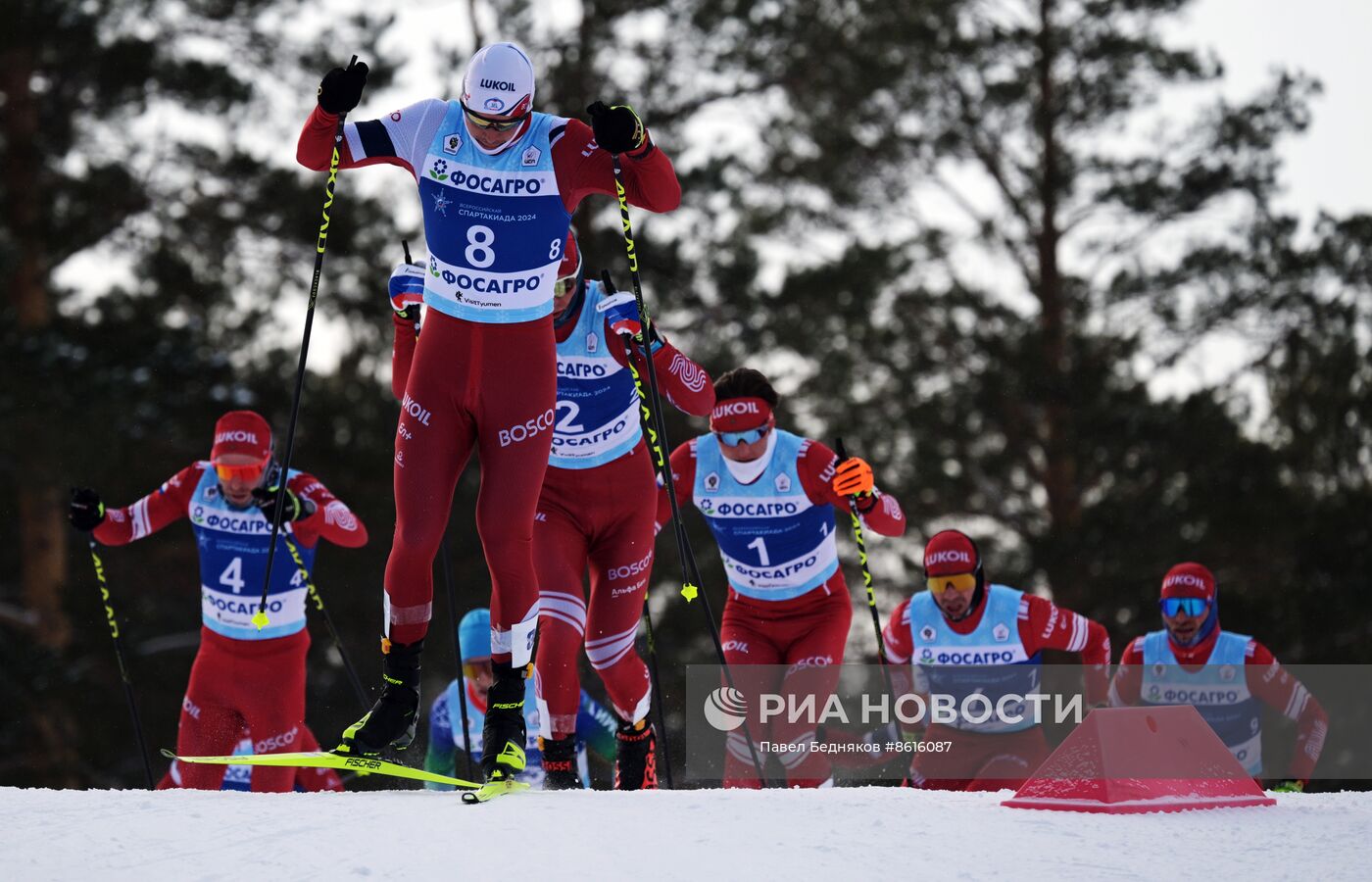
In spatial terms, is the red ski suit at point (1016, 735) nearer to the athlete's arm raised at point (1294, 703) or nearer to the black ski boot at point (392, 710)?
the athlete's arm raised at point (1294, 703)

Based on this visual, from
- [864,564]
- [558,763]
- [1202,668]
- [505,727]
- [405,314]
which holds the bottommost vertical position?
[558,763]

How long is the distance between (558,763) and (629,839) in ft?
6.98

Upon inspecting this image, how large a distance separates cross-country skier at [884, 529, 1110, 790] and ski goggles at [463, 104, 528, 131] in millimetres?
4568

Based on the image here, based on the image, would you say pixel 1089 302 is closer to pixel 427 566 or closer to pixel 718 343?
pixel 718 343

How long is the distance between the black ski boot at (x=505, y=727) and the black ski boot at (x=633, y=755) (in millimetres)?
1402

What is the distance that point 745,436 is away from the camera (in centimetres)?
781

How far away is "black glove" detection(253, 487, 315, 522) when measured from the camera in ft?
23.2

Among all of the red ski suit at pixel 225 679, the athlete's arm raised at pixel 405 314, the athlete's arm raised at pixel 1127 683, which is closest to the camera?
the athlete's arm raised at pixel 405 314

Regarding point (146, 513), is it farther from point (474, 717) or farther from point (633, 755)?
point (633, 755)

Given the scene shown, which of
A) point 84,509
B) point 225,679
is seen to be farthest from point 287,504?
point 225,679

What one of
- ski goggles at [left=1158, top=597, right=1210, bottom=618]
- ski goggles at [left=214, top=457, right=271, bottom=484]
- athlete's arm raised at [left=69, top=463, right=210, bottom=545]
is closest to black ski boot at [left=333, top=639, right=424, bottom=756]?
ski goggles at [left=214, top=457, right=271, bottom=484]

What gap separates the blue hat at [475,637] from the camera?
8914 millimetres

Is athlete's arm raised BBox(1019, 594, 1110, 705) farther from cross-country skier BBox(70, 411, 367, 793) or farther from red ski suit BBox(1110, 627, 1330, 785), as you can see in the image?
cross-country skier BBox(70, 411, 367, 793)

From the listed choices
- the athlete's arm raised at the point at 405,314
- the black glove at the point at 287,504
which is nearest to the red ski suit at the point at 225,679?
the black glove at the point at 287,504
